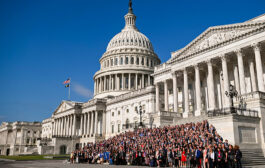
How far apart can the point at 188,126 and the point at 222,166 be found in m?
11.0

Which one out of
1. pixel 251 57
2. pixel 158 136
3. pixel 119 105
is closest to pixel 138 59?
pixel 119 105

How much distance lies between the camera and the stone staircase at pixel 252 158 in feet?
80.0

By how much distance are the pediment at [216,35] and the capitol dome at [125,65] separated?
4569cm

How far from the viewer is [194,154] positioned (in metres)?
21.2

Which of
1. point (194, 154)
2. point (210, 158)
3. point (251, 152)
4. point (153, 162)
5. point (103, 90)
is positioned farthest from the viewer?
point (103, 90)

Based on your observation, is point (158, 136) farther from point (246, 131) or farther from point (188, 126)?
point (246, 131)

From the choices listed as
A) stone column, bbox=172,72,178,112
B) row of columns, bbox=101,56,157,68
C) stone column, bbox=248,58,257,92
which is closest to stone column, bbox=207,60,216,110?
stone column, bbox=248,58,257,92

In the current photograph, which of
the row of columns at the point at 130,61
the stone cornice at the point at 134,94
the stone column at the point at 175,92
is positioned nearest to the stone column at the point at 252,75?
A: the stone column at the point at 175,92

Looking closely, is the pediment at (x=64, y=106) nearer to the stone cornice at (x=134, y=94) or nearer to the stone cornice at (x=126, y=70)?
the stone cornice at (x=126, y=70)

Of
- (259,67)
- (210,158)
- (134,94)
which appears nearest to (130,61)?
(134,94)

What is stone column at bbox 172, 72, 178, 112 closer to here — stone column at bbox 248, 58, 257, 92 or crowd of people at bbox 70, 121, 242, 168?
stone column at bbox 248, 58, 257, 92

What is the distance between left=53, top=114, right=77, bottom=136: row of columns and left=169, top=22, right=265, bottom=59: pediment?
52.7m

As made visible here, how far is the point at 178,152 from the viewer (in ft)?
74.6

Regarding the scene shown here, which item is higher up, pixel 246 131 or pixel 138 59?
pixel 138 59
